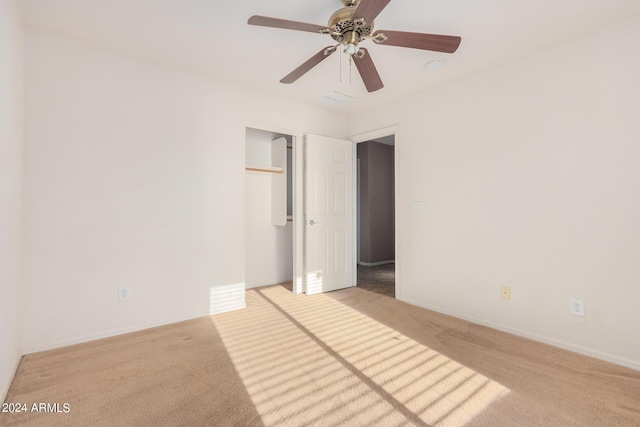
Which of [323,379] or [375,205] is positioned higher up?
[375,205]

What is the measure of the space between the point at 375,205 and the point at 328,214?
2.24 m

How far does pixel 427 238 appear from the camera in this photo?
10.7ft

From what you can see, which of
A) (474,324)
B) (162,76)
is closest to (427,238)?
(474,324)

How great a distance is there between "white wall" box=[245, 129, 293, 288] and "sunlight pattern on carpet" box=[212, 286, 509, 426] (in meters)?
1.26

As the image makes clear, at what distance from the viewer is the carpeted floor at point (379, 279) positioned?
4.00 meters

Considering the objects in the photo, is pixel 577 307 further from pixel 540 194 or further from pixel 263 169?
pixel 263 169

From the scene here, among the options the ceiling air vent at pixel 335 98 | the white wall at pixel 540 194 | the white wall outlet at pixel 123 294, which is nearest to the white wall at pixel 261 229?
the ceiling air vent at pixel 335 98

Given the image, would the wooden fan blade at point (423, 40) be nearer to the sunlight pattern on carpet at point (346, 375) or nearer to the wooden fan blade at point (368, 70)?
the wooden fan blade at point (368, 70)

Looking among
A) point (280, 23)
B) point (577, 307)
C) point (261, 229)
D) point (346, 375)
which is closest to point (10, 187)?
point (280, 23)

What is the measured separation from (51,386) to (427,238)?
323 cm

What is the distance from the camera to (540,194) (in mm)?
2424

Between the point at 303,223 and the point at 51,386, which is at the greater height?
the point at 303,223

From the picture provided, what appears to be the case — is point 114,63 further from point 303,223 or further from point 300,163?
point 303,223

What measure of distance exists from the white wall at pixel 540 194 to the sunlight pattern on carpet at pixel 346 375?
38.2 inches
